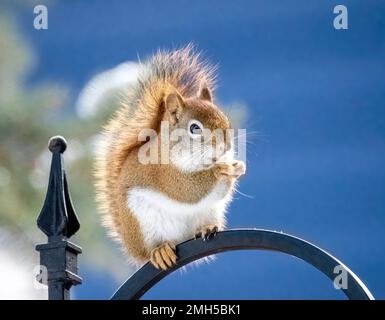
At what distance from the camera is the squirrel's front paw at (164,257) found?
150 centimetres

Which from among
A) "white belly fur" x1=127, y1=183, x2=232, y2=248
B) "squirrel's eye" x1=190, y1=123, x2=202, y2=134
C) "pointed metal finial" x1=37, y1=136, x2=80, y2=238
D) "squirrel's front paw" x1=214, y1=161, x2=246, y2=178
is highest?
"squirrel's eye" x1=190, y1=123, x2=202, y2=134

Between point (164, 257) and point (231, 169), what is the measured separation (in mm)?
250

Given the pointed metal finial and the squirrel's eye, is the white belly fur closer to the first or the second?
the squirrel's eye

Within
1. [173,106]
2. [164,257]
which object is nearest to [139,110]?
[173,106]

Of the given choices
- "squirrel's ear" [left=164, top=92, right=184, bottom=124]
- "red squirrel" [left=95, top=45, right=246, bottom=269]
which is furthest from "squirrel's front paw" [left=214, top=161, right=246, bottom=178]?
"squirrel's ear" [left=164, top=92, right=184, bottom=124]

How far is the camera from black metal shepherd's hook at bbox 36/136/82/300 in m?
1.39

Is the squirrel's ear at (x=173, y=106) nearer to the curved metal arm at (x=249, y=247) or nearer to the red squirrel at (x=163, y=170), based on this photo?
the red squirrel at (x=163, y=170)

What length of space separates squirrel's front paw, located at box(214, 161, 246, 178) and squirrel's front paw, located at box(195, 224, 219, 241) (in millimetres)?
93

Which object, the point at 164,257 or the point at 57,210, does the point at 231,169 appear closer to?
the point at 164,257

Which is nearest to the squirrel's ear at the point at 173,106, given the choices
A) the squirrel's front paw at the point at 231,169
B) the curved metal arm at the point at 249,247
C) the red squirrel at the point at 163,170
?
the red squirrel at the point at 163,170

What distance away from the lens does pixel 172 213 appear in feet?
5.82

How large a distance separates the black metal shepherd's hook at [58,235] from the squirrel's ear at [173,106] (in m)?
0.42
